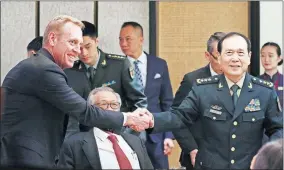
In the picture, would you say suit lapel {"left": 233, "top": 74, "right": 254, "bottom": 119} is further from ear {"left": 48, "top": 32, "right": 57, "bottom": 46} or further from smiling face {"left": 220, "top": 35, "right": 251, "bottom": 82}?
ear {"left": 48, "top": 32, "right": 57, "bottom": 46}

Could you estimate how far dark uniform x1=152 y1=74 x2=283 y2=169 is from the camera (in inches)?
152

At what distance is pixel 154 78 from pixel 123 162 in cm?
117

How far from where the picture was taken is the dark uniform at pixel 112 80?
4.68m

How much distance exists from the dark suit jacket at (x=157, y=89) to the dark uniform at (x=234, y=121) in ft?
3.62

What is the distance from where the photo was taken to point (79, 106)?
394 cm

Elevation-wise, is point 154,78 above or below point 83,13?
below

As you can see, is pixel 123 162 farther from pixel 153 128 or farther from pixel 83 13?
pixel 83 13

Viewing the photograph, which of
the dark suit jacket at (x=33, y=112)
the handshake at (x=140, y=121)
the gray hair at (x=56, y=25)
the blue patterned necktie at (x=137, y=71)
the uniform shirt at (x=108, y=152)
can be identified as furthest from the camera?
the blue patterned necktie at (x=137, y=71)

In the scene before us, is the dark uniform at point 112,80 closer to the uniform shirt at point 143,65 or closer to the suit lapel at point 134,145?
the uniform shirt at point 143,65

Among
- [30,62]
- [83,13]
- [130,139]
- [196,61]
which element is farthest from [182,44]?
[30,62]

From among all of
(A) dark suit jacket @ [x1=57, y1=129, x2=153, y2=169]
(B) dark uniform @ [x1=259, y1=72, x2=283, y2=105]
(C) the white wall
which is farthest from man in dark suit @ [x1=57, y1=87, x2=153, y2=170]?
(C) the white wall

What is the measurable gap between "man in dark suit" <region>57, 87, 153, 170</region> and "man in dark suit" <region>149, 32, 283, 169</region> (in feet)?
1.18

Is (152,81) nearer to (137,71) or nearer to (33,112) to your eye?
(137,71)

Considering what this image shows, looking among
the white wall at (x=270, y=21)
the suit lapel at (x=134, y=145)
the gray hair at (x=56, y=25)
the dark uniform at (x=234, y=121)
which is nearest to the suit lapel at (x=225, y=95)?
the dark uniform at (x=234, y=121)
